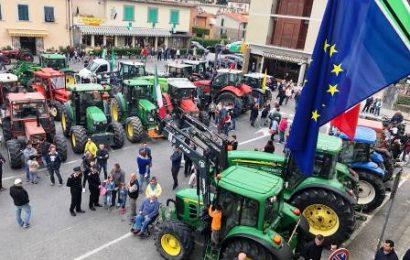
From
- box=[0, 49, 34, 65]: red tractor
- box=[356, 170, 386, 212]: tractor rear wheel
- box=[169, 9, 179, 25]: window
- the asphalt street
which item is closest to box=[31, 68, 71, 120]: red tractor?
the asphalt street

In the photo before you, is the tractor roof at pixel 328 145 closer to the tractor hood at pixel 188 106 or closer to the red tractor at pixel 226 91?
the tractor hood at pixel 188 106

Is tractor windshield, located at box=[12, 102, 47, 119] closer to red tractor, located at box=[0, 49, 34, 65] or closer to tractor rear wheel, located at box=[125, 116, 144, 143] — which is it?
tractor rear wheel, located at box=[125, 116, 144, 143]

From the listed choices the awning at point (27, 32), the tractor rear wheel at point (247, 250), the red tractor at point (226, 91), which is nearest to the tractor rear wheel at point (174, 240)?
the tractor rear wheel at point (247, 250)

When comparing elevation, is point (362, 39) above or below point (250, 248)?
above

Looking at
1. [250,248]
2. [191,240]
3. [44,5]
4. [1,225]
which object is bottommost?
[1,225]

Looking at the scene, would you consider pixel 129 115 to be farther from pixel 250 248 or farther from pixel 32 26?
pixel 32 26

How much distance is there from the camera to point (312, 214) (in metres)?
8.52

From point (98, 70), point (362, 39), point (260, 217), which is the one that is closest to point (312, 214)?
point (260, 217)

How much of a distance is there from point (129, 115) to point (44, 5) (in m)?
19.7

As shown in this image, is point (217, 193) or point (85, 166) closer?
point (217, 193)

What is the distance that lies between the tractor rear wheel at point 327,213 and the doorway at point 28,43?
92.8 ft

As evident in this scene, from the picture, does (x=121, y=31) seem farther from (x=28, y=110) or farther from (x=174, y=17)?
(x=28, y=110)

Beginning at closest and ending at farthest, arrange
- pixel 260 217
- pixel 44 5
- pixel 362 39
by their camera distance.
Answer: pixel 362 39 → pixel 260 217 → pixel 44 5

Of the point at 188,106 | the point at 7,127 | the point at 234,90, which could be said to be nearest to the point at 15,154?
the point at 7,127
